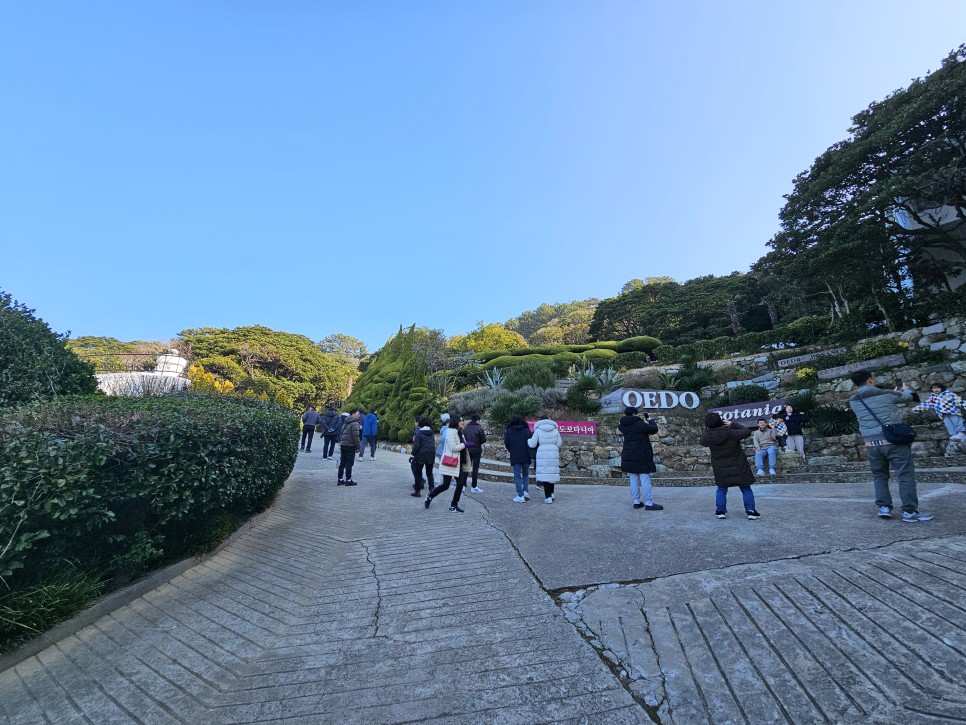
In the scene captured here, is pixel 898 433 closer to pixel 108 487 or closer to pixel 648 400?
pixel 108 487

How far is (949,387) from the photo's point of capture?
11188 millimetres

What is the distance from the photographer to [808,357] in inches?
620

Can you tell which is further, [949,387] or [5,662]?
[949,387]

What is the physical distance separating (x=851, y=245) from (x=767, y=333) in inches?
270

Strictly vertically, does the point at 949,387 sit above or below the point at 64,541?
above

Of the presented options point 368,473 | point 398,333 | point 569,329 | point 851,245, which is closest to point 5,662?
point 368,473

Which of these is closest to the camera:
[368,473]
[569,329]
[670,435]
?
[368,473]

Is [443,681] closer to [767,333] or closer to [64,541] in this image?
[64,541]

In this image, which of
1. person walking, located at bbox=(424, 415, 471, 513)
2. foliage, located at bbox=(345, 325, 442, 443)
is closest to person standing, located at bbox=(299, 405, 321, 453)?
foliage, located at bbox=(345, 325, 442, 443)

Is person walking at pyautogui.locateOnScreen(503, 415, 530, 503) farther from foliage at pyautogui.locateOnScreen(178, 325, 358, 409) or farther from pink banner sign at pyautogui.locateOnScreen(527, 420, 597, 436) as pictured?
foliage at pyautogui.locateOnScreen(178, 325, 358, 409)

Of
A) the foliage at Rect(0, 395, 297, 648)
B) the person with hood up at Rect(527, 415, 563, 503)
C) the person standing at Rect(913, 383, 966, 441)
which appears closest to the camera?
the foliage at Rect(0, 395, 297, 648)

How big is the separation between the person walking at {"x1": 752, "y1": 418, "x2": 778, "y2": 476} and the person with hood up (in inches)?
202

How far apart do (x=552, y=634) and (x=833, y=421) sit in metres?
11.2

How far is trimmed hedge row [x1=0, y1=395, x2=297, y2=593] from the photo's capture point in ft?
10.4
